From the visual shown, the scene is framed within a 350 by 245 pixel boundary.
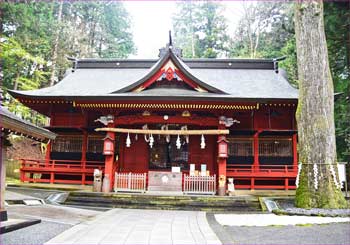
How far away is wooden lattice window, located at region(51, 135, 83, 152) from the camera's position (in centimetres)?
1530

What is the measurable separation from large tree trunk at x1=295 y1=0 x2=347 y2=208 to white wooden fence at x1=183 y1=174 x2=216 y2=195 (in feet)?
12.6

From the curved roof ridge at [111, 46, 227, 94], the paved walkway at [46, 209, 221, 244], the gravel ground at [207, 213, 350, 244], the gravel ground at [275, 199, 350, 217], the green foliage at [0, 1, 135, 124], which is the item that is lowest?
the paved walkway at [46, 209, 221, 244]

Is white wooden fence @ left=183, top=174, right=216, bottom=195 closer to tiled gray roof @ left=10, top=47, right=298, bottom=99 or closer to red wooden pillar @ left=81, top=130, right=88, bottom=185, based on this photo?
tiled gray roof @ left=10, top=47, right=298, bottom=99

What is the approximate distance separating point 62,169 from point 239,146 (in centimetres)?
840

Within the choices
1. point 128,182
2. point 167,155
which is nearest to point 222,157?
point 167,155

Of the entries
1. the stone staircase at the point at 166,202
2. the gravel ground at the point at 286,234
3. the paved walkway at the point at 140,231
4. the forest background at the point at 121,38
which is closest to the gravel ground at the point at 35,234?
the paved walkway at the point at 140,231

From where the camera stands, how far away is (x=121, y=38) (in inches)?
1511

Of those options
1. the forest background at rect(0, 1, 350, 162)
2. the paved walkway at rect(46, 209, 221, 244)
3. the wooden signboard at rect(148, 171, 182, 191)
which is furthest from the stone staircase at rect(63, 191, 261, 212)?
the forest background at rect(0, 1, 350, 162)

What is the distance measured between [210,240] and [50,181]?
10.9m

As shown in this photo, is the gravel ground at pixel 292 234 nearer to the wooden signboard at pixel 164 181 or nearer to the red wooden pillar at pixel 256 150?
the wooden signboard at pixel 164 181

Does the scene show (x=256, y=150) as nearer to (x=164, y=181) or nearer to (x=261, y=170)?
(x=261, y=170)

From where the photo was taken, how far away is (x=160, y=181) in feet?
42.5

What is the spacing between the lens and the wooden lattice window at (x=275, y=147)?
1471 cm

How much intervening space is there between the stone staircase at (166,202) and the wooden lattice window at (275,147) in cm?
371
